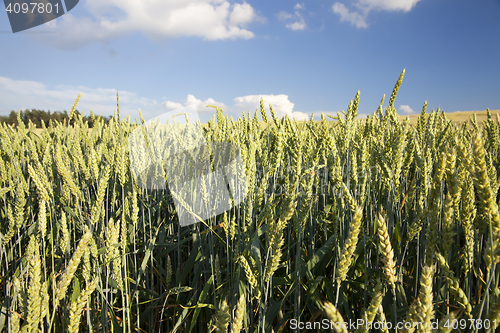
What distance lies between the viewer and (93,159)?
58.1 inches

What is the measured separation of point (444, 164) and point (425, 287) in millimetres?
334

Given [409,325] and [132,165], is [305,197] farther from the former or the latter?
[132,165]

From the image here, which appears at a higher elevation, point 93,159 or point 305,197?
point 93,159

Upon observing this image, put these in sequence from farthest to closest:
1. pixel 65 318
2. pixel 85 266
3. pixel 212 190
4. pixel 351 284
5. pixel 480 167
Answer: pixel 212 190, pixel 351 284, pixel 65 318, pixel 85 266, pixel 480 167

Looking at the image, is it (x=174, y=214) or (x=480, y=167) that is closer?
(x=480, y=167)

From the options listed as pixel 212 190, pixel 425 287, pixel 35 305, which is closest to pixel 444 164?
pixel 425 287

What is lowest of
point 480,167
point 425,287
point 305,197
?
point 425,287

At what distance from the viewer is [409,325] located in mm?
516

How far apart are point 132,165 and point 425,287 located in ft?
4.33

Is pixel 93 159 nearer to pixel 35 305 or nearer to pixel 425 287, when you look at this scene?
pixel 35 305

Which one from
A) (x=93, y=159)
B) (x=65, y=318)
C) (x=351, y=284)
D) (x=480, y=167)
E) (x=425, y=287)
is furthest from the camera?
(x=93, y=159)

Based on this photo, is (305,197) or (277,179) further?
→ (277,179)

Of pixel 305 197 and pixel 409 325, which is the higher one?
pixel 305 197

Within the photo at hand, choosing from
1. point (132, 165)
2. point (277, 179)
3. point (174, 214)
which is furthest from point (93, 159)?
point (277, 179)
